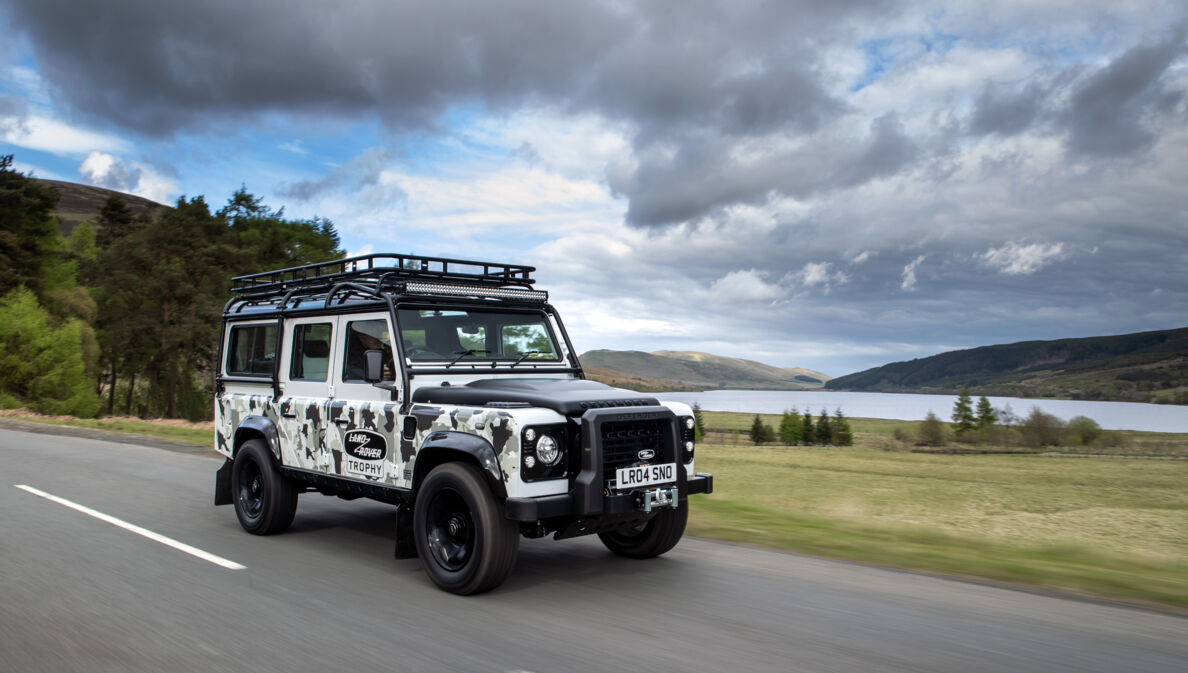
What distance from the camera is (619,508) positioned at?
18.0ft

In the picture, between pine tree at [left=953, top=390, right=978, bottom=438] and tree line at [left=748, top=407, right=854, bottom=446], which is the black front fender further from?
pine tree at [left=953, top=390, right=978, bottom=438]

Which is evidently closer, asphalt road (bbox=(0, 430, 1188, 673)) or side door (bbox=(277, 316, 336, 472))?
asphalt road (bbox=(0, 430, 1188, 673))

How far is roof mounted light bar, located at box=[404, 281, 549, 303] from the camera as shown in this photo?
660 cm

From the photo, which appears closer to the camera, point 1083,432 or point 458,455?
point 458,455

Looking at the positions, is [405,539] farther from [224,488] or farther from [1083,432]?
[1083,432]

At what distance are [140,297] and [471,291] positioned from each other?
45.5 meters

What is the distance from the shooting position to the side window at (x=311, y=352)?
725 cm

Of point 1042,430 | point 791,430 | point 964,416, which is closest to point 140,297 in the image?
point 791,430

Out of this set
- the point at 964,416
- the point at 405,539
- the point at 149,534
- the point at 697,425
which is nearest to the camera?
the point at 405,539

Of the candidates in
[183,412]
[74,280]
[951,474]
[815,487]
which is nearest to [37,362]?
[183,412]

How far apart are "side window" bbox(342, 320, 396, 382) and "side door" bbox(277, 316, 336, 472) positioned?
0.89ft

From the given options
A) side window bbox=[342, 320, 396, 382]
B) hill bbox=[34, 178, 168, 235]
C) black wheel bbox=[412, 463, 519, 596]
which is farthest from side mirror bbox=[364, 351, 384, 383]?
hill bbox=[34, 178, 168, 235]

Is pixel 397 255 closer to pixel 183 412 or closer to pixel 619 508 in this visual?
pixel 619 508

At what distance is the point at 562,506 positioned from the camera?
5.38m
